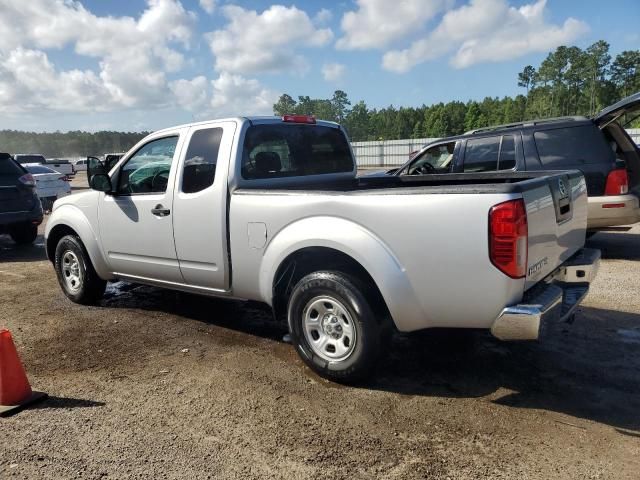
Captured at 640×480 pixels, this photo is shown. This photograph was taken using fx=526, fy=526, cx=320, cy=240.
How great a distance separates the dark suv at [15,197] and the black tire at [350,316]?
770 cm

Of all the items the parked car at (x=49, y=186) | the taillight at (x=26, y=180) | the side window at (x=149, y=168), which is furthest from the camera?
the parked car at (x=49, y=186)

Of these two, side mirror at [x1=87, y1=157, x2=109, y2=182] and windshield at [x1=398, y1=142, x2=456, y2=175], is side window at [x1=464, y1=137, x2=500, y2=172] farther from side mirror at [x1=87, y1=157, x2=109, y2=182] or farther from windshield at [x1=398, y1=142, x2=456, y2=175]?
side mirror at [x1=87, y1=157, x2=109, y2=182]

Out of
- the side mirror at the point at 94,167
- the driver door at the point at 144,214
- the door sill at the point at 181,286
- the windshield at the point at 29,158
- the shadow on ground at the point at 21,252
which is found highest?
the windshield at the point at 29,158

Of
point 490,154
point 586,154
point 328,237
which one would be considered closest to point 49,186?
point 490,154

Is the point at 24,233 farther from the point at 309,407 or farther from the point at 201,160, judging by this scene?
the point at 309,407

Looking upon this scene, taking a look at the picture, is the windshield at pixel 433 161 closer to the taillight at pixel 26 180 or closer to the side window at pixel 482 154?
the side window at pixel 482 154

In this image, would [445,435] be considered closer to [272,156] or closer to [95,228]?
[272,156]

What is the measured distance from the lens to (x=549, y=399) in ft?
11.4

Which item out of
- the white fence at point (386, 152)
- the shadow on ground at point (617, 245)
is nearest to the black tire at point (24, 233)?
the shadow on ground at point (617, 245)

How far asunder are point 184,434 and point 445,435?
61.2 inches

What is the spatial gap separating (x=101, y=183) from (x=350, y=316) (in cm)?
311

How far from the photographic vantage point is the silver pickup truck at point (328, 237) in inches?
121

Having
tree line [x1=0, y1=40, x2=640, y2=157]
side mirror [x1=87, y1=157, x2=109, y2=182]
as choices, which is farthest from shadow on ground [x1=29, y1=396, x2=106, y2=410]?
tree line [x1=0, y1=40, x2=640, y2=157]

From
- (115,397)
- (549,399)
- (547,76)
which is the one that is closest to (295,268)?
(115,397)
